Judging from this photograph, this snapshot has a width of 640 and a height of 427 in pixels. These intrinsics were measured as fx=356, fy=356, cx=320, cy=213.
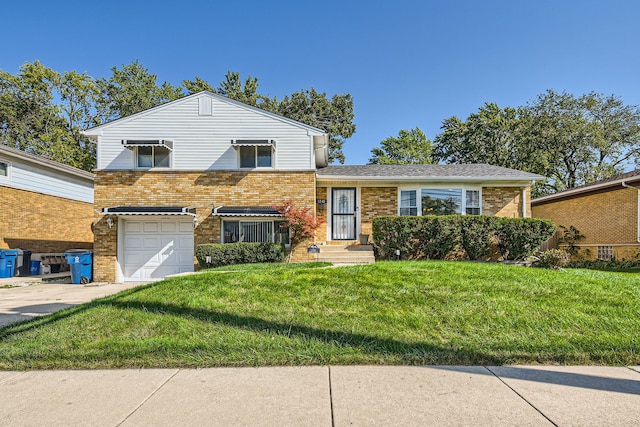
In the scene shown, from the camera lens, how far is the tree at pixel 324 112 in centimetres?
3175

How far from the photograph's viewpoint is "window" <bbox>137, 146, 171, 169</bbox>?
12.7 metres

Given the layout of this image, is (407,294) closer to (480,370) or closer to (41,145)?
(480,370)

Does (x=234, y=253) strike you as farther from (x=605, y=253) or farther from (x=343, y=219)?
(x=605, y=253)

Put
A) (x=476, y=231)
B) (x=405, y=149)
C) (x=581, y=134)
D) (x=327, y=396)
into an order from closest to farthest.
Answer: (x=327, y=396) → (x=476, y=231) → (x=581, y=134) → (x=405, y=149)

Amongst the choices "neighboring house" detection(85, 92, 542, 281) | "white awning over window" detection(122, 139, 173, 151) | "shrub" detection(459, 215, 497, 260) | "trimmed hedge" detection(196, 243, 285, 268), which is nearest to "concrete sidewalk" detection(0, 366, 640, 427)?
"trimmed hedge" detection(196, 243, 285, 268)

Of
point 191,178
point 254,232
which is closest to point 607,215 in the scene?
point 254,232

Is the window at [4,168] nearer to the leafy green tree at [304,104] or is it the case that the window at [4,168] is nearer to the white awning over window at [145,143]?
the white awning over window at [145,143]

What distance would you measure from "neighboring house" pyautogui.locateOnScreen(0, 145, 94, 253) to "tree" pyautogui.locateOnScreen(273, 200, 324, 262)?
1036cm

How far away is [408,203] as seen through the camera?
1383 cm

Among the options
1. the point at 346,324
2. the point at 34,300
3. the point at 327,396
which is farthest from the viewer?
the point at 34,300

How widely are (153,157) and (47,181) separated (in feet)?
20.3

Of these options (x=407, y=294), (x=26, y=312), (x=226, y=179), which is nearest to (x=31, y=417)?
(x=407, y=294)

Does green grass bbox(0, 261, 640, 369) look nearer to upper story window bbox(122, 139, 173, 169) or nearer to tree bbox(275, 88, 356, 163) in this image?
upper story window bbox(122, 139, 173, 169)

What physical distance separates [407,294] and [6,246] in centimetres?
1545
